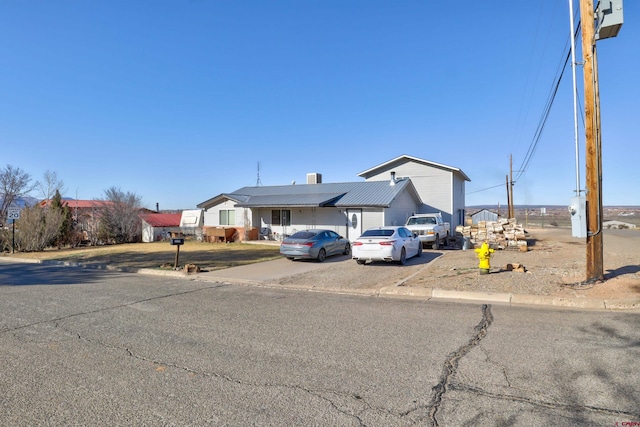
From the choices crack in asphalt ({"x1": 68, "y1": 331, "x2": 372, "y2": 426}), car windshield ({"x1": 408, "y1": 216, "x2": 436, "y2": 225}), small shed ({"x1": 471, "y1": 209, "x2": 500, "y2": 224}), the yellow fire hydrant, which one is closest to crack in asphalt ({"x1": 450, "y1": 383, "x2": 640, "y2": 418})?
crack in asphalt ({"x1": 68, "y1": 331, "x2": 372, "y2": 426})

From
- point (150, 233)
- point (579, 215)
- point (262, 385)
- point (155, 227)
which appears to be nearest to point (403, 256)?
point (579, 215)

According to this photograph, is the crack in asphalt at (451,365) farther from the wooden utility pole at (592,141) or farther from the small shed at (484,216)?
the small shed at (484,216)

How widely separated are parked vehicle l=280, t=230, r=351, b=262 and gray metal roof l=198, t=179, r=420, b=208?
5942mm

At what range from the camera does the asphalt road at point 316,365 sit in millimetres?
3594

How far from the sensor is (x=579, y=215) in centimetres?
902

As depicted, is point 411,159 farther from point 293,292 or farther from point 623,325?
point 623,325

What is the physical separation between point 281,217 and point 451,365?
22984mm

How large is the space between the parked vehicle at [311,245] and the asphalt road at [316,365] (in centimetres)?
772

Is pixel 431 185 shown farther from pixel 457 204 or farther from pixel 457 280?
pixel 457 280

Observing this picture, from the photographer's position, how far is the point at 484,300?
8.77m

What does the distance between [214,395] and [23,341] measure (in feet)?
12.3

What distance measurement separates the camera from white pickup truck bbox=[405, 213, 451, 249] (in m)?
20.3

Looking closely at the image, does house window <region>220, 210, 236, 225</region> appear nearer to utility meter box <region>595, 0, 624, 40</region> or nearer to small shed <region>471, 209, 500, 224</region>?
utility meter box <region>595, 0, 624, 40</region>

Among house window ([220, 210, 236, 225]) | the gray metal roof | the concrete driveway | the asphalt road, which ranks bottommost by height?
the asphalt road
